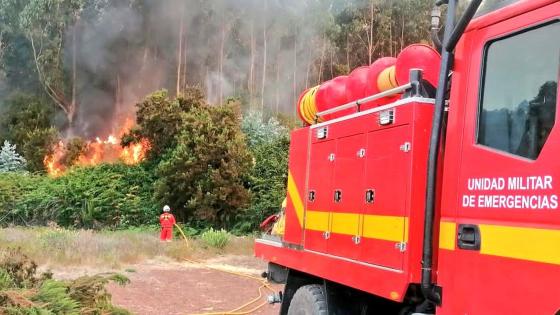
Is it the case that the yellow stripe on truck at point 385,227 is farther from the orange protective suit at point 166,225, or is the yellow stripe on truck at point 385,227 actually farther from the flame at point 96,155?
the flame at point 96,155

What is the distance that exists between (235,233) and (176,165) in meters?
3.16

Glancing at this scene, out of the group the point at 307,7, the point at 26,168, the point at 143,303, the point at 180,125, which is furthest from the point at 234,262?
the point at 307,7

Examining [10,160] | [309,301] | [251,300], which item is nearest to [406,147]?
[309,301]

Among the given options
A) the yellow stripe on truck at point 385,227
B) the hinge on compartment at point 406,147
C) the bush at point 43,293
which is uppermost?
the hinge on compartment at point 406,147

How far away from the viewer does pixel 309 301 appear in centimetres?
472

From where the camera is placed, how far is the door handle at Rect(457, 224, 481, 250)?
2.84 m

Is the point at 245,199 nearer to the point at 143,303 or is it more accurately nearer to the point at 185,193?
the point at 185,193

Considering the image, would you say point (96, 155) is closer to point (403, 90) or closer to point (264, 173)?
point (264, 173)

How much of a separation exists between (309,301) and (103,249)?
35.2 ft

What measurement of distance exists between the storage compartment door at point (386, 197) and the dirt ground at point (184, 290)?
5562 mm

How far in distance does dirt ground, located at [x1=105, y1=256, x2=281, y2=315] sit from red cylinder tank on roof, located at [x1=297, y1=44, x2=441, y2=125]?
15.5 feet

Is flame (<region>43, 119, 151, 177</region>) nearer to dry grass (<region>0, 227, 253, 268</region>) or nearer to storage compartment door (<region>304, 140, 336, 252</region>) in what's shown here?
dry grass (<region>0, 227, 253, 268</region>)

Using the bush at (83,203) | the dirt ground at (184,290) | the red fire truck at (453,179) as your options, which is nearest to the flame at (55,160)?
the bush at (83,203)

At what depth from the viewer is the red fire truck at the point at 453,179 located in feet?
8.42
